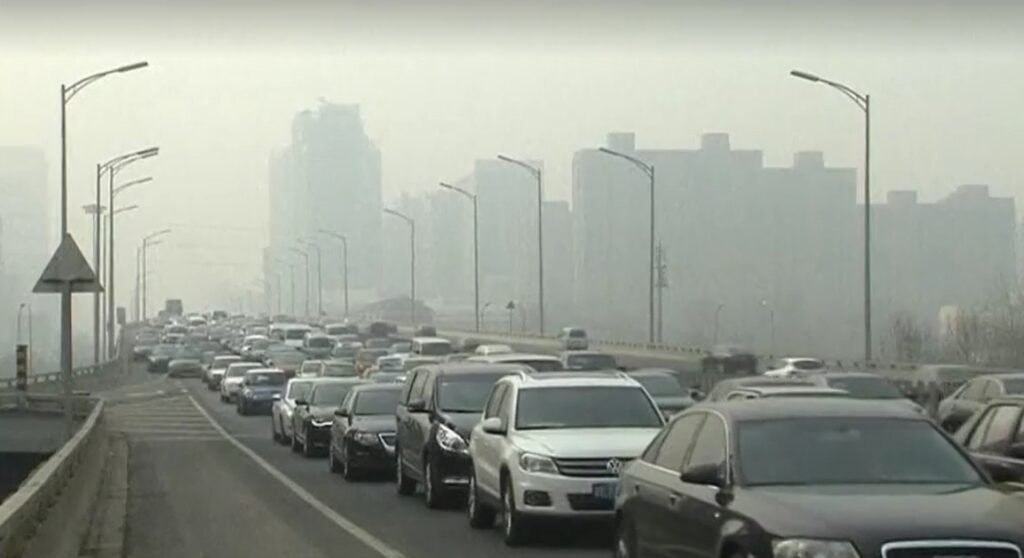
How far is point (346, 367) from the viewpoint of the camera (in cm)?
5450

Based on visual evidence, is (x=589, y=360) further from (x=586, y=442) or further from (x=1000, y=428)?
(x=1000, y=428)

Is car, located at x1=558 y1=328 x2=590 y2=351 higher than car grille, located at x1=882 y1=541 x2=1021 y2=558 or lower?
lower

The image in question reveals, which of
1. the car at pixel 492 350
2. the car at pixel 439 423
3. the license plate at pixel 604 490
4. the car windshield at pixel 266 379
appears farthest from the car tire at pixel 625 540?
the car windshield at pixel 266 379

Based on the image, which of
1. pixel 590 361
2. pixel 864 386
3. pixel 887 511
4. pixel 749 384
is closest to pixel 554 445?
pixel 887 511

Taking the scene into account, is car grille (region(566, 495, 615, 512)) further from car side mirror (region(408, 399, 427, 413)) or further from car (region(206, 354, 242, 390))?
car (region(206, 354, 242, 390))

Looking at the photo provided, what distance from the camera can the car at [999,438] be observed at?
14359 millimetres

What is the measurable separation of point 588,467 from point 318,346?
240 ft

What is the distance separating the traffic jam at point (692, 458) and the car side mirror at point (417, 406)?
31 mm

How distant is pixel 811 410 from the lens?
11930 millimetres

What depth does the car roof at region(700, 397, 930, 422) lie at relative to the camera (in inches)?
465

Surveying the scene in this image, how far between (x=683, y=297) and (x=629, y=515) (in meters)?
93.1

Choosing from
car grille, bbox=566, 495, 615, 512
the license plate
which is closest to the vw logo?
the license plate

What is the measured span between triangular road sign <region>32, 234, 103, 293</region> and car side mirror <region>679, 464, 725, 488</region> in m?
17.0

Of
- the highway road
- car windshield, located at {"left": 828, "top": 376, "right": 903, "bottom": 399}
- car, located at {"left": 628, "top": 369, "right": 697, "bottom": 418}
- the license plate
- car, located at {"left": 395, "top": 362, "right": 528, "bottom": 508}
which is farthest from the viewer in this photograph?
car windshield, located at {"left": 828, "top": 376, "right": 903, "bottom": 399}
